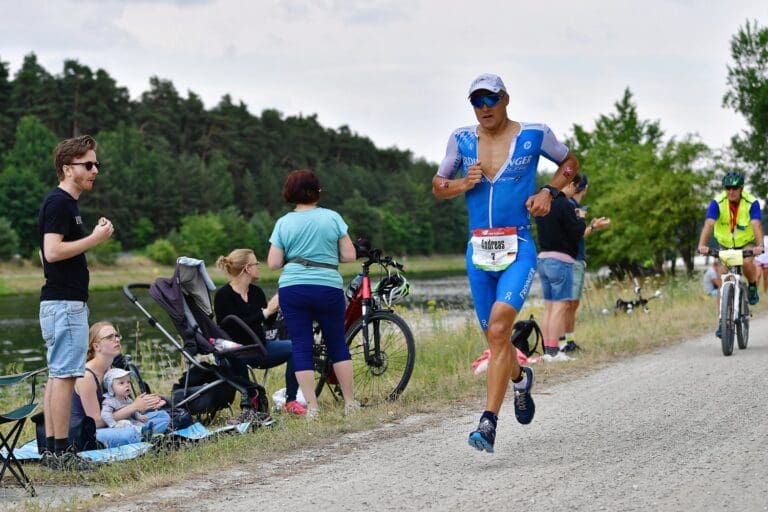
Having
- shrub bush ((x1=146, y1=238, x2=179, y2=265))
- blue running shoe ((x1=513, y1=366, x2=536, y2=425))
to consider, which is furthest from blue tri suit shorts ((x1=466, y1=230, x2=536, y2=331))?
shrub bush ((x1=146, y1=238, x2=179, y2=265))

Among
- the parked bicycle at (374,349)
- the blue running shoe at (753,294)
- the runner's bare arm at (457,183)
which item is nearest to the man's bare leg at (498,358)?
the runner's bare arm at (457,183)

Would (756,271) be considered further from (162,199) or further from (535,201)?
(162,199)

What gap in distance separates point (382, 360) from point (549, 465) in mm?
2965

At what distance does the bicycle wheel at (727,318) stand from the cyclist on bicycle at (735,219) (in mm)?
341

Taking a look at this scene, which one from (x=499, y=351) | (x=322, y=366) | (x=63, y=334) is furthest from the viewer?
(x=322, y=366)

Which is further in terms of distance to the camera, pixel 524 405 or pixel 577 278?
pixel 577 278

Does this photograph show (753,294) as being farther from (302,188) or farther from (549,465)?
(549,465)

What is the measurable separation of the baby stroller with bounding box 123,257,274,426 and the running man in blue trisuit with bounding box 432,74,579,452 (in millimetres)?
2281

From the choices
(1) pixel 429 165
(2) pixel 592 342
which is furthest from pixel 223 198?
(2) pixel 592 342

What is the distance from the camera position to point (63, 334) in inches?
263

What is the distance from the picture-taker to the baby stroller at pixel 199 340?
8211 millimetres

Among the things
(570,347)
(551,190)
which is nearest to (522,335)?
(570,347)

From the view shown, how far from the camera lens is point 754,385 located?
28.7 ft

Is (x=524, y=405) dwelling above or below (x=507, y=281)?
below
